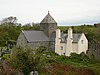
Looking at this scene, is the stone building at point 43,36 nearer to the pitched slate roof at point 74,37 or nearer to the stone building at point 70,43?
the stone building at point 70,43

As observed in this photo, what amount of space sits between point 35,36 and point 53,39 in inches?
155

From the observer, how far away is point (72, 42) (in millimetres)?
61062

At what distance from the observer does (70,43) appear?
60906 millimetres

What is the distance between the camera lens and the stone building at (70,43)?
6084cm

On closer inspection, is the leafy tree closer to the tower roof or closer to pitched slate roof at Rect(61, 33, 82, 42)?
pitched slate roof at Rect(61, 33, 82, 42)

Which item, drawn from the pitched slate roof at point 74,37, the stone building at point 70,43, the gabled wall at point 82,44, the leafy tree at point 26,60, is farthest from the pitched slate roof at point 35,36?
the leafy tree at point 26,60

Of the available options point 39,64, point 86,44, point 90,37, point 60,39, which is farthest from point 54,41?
point 39,64

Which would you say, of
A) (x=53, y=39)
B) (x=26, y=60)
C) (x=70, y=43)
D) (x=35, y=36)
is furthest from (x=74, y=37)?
(x=26, y=60)

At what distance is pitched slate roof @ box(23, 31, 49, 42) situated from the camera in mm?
61947

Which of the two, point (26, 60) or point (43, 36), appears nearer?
point (26, 60)

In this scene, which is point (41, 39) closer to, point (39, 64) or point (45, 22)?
point (45, 22)

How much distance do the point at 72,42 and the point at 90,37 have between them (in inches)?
440

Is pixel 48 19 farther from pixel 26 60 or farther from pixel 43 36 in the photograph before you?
pixel 26 60

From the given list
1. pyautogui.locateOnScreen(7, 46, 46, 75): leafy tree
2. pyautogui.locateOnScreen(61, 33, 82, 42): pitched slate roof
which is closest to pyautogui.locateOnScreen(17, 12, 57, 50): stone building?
pyautogui.locateOnScreen(61, 33, 82, 42): pitched slate roof
